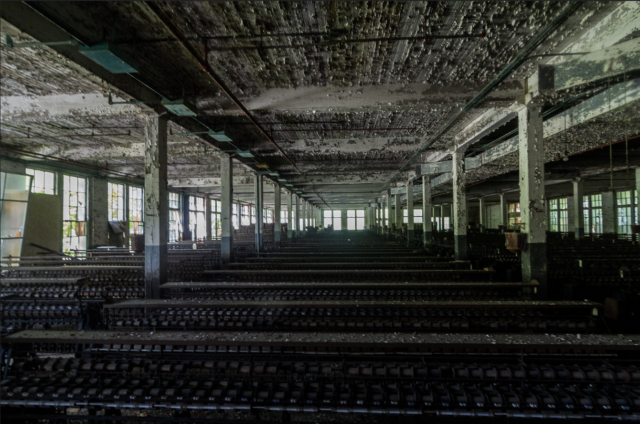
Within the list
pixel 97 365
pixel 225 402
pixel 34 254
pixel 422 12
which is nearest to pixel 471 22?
pixel 422 12

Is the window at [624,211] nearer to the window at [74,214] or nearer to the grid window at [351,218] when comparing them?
the window at [74,214]

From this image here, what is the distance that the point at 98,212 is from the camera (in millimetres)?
13891

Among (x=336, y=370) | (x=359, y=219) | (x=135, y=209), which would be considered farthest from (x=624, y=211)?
(x=359, y=219)

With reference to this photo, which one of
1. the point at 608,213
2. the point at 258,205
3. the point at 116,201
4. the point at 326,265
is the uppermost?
the point at 116,201

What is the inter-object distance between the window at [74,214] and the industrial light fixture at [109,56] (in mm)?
11555

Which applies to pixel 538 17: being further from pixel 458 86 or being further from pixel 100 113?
pixel 100 113

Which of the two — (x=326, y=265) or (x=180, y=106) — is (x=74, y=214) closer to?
(x=326, y=265)

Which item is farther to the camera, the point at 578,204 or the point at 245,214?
the point at 245,214

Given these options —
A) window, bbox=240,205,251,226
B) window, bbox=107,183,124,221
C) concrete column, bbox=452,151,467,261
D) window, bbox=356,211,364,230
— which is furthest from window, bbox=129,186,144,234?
window, bbox=356,211,364,230

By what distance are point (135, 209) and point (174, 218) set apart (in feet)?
10.3

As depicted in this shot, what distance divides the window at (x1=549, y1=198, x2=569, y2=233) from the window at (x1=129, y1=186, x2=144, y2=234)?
93.1ft

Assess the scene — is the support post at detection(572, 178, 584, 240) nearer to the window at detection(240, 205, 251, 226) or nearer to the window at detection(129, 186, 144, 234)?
the window at detection(129, 186, 144, 234)

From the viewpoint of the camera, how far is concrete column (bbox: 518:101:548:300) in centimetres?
516

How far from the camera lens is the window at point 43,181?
36.2 feet
